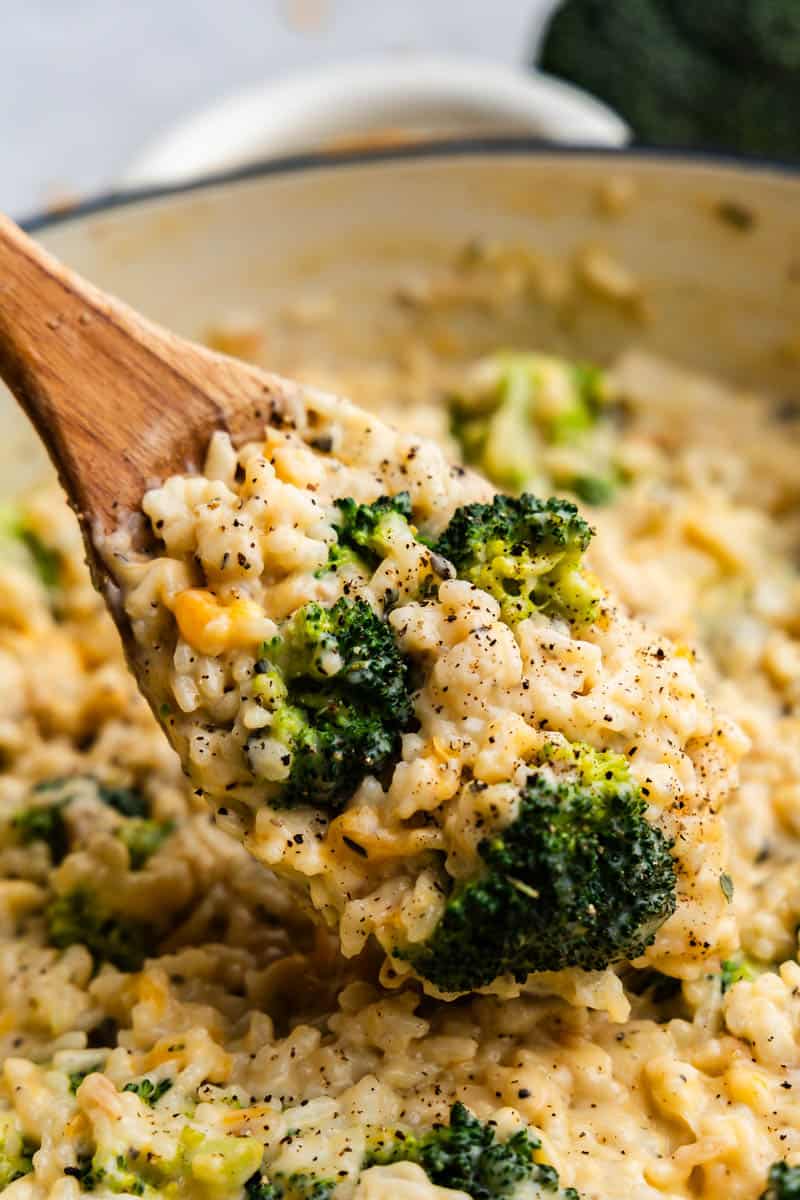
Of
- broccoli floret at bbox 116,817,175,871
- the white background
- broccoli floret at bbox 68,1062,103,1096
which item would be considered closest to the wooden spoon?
broccoli floret at bbox 116,817,175,871

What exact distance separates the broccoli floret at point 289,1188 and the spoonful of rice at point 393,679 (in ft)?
0.89

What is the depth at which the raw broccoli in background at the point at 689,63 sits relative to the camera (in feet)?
13.7

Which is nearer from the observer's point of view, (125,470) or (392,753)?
(392,753)

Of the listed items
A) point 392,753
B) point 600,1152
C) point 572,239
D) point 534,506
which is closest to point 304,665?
point 392,753

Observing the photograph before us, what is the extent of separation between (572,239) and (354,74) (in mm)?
778

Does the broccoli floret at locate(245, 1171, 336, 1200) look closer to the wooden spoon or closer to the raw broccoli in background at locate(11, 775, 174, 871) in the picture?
the raw broccoli in background at locate(11, 775, 174, 871)

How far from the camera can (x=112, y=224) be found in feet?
10.4

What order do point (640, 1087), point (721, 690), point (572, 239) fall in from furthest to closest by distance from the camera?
point (572, 239)
point (721, 690)
point (640, 1087)

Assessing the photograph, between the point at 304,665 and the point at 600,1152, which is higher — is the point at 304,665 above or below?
above

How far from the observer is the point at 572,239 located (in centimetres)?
343

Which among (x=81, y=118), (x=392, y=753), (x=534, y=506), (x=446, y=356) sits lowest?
(x=81, y=118)

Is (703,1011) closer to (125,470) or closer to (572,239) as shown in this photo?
(125,470)

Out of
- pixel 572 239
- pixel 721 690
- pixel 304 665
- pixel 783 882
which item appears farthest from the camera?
pixel 572 239

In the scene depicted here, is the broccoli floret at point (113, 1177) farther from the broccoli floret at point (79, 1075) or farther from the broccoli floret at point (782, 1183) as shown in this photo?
the broccoli floret at point (782, 1183)
